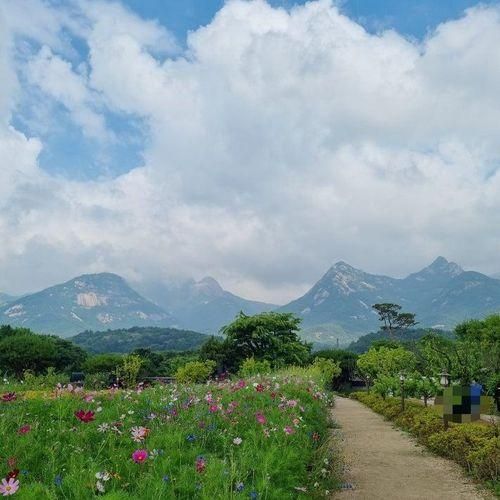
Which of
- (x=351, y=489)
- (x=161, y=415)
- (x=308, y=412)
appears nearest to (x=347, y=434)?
(x=308, y=412)

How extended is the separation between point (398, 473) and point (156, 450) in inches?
254

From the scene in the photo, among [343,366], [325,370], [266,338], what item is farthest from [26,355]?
[343,366]

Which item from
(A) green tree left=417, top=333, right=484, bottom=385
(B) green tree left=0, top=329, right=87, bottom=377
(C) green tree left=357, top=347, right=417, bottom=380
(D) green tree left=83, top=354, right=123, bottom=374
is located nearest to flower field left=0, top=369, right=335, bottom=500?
(A) green tree left=417, top=333, right=484, bottom=385

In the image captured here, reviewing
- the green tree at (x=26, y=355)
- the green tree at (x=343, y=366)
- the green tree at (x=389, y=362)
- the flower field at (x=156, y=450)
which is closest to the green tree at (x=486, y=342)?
the green tree at (x=389, y=362)

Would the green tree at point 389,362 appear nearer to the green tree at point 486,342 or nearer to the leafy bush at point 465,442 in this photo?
the green tree at point 486,342

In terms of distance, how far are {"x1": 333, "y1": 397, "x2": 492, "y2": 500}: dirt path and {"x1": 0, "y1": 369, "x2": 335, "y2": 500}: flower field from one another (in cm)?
96

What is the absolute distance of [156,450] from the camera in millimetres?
4617

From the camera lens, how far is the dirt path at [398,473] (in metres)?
8.02

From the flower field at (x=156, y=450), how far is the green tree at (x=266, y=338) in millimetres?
37949

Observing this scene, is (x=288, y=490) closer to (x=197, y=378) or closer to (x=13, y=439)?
(x=13, y=439)

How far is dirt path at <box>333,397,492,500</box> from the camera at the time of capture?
8.02m

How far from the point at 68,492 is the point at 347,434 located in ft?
40.4

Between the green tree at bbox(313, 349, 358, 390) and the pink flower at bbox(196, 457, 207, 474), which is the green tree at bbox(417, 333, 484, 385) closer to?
the pink flower at bbox(196, 457, 207, 474)

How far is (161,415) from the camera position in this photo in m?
6.82
